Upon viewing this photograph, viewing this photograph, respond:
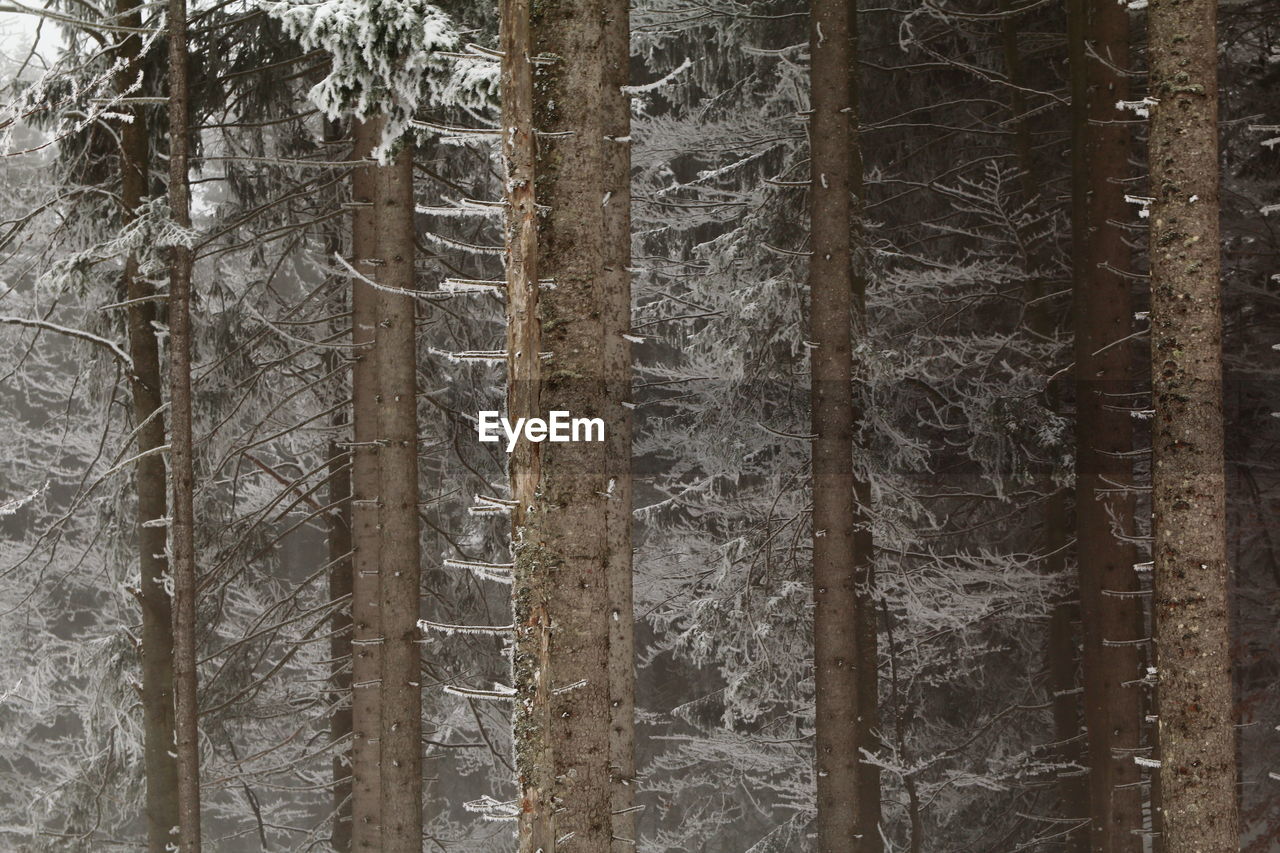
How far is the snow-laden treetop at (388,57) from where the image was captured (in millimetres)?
7043

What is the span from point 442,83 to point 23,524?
67.4 feet

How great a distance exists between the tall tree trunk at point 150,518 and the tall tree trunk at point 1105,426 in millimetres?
7647

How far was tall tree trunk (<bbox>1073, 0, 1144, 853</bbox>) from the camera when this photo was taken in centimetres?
868

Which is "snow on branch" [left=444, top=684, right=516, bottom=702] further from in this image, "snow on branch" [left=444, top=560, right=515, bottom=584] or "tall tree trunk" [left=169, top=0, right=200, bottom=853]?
"tall tree trunk" [left=169, top=0, right=200, bottom=853]

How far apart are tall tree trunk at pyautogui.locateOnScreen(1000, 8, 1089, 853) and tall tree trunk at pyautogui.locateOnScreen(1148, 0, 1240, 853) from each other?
15.5ft

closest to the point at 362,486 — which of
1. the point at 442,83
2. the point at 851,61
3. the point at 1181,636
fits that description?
the point at 442,83

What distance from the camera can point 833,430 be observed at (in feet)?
26.8

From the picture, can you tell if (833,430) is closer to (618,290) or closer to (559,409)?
(618,290)

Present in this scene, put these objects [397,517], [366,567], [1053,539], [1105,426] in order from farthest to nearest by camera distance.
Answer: [1053,539], [1105,426], [366,567], [397,517]

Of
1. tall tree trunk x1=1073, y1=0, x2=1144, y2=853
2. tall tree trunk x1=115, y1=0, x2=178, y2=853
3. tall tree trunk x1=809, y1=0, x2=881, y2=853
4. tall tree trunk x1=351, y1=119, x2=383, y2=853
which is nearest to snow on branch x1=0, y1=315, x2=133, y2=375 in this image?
tall tree trunk x1=115, y1=0, x2=178, y2=853

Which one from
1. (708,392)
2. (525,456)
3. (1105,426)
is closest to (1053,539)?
(1105,426)

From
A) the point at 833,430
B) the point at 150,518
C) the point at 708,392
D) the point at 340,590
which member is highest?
the point at 708,392

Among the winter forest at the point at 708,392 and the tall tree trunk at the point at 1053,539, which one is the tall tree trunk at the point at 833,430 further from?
the tall tree trunk at the point at 1053,539

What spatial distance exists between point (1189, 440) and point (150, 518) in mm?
8220
